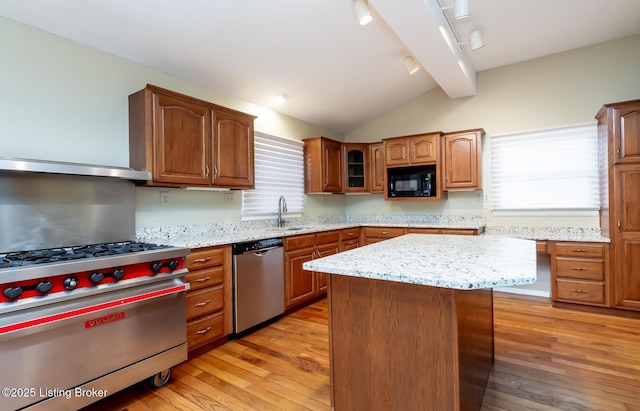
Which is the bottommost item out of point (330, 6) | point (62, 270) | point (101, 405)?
point (101, 405)

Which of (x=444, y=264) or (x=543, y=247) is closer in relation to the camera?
(x=444, y=264)

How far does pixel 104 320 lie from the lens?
1748 mm

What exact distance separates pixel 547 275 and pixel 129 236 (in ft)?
14.9

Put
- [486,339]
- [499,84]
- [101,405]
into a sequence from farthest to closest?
[499,84] → [486,339] → [101,405]

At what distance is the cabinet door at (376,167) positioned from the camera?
15.8ft

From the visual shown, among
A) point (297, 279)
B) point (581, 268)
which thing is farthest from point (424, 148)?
point (297, 279)

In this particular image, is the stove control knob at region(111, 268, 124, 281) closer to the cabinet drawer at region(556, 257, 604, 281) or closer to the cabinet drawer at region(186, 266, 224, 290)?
the cabinet drawer at region(186, 266, 224, 290)

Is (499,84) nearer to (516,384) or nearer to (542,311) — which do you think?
(542,311)

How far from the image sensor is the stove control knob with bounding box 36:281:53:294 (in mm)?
1488

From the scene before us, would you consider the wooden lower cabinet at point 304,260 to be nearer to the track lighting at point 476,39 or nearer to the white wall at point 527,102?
the white wall at point 527,102

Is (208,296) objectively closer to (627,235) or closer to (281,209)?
(281,209)

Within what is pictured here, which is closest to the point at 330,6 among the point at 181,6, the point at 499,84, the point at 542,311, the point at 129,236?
the point at 181,6

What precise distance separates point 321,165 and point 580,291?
333cm

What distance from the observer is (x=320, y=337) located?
275 cm
